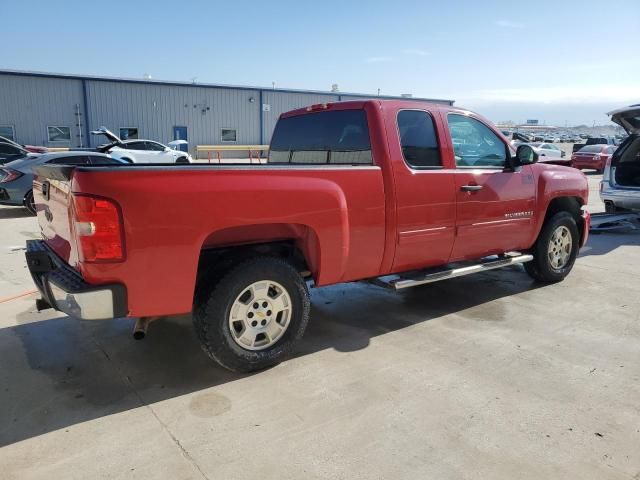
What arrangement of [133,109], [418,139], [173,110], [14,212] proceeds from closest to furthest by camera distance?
[418,139]
[14,212]
[133,109]
[173,110]

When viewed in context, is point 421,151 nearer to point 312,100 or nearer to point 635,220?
point 635,220

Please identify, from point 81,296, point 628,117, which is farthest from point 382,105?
point 628,117

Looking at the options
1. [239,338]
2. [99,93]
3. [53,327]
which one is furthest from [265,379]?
[99,93]

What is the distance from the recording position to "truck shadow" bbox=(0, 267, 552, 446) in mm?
3225

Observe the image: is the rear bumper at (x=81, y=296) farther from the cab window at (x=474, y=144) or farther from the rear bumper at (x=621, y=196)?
the rear bumper at (x=621, y=196)

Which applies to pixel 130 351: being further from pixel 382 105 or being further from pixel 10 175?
pixel 10 175

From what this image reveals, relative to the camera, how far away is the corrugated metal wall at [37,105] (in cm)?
2702

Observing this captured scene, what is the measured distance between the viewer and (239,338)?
3.57 m

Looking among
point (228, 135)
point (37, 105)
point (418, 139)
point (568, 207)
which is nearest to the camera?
point (418, 139)

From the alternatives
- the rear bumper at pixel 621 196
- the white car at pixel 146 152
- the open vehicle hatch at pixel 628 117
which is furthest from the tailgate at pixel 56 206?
the white car at pixel 146 152

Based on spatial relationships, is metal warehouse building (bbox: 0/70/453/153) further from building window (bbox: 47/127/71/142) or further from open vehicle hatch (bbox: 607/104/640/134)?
open vehicle hatch (bbox: 607/104/640/134)

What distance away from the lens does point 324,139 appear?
15.4 feet

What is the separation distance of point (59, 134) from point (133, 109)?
4420 millimetres

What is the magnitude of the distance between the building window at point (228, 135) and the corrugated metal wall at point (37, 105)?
912 cm
